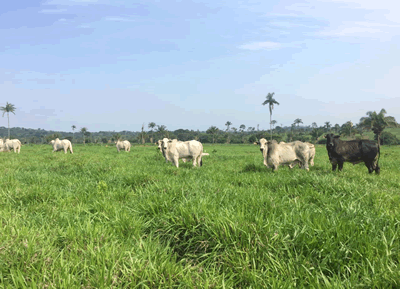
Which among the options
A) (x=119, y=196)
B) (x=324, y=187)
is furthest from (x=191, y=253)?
(x=324, y=187)

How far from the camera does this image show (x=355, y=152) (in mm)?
8836

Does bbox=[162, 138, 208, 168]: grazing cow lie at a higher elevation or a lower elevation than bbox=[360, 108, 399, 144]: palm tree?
lower

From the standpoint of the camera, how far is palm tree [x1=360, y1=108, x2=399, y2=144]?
53541 mm

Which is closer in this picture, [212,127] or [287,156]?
[287,156]

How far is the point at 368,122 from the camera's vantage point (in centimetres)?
5666

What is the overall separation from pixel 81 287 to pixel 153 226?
1.41 metres

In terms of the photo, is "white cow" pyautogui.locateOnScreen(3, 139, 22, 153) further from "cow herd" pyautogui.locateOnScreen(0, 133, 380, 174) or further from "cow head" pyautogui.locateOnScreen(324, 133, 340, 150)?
"cow head" pyautogui.locateOnScreen(324, 133, 340, 150)

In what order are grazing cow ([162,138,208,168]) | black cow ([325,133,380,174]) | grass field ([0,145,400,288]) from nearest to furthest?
grass field ([0,145,400,288]) → black cow ([325,133,380,174]) → grazing cow ([162,138,208,168])

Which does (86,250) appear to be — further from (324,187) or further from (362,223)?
(324,187)

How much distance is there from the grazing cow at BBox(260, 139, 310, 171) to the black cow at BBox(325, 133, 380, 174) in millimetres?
1039

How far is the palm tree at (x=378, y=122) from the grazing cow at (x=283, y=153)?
56.8 m

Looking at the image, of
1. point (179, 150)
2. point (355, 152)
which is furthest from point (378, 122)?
point (179, 150)

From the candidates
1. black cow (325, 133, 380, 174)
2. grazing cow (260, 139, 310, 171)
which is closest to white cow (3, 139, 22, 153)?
grazing cow (260, 139, 310, 171)

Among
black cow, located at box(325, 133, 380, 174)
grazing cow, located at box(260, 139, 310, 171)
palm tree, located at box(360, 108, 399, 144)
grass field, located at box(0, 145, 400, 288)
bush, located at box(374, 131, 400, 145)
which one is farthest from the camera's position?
bush, located at box(374, 131, 400, 145)
